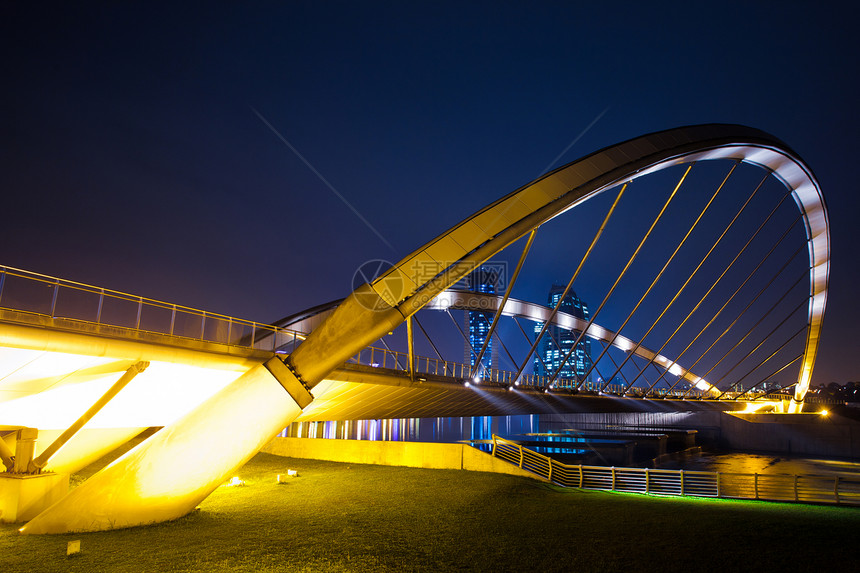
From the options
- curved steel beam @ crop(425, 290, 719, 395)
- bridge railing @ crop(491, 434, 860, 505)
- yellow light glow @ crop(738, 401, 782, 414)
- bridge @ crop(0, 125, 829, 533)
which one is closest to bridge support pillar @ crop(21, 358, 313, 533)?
bridge @ crop(0, 125, 829, 533)

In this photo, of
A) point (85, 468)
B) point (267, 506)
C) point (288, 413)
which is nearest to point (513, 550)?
point (288, 413)

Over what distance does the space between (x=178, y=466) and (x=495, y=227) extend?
1148 centimetres

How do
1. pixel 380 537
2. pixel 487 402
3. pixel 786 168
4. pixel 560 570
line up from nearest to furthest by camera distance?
1. pixel 560 570
2. pixel 380 537
3. pixel 786 168
4. pixel 487 402

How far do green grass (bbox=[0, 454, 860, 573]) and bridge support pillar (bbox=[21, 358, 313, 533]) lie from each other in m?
0.41

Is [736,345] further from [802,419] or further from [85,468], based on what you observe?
[85,468]

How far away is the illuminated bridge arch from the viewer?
14.5 meters

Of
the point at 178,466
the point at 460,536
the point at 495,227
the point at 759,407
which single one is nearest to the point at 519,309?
the point at 759,407

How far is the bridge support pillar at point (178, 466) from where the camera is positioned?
1172cm

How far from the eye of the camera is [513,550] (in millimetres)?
11242

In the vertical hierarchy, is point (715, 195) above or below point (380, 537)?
above

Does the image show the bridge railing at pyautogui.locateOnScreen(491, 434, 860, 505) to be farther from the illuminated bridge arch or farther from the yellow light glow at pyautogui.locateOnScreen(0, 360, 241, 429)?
the yellow light glow at pyautogui.locateOnScreen(0, 360, 241, 429)

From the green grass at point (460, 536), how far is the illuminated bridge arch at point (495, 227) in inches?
167

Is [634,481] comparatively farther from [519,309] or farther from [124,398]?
[519,309]

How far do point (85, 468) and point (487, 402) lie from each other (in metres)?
21.8
